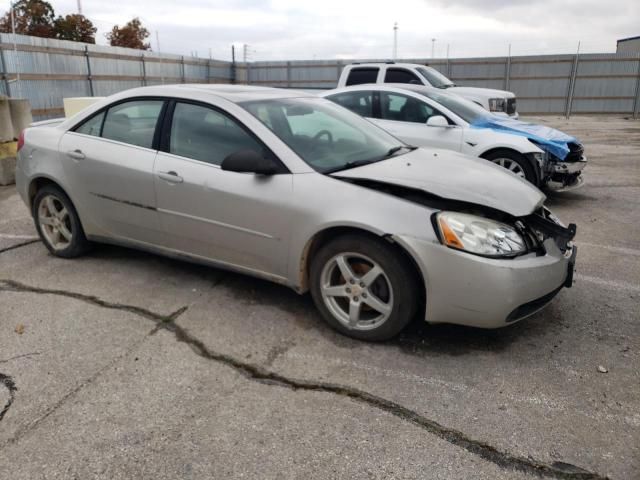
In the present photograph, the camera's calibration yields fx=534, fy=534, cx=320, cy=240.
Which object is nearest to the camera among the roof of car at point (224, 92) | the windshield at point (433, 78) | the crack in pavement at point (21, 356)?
the crack in pavement at point (21, 356)

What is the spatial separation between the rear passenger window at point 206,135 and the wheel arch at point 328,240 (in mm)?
745

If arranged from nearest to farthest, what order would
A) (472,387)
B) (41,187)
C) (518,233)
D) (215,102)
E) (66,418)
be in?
(66,418) < (472,387) < (518,233) < (215,102) < (41,187)

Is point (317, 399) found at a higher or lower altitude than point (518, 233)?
lower

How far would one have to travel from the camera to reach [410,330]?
11.7ft

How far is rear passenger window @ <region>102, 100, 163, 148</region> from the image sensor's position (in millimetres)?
4164

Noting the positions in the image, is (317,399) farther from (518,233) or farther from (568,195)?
(568,195)

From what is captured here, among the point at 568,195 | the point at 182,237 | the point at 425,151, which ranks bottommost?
the point at 568,195

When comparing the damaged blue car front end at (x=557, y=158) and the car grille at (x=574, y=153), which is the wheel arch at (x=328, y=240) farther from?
the car grille at (x=574, y=153)

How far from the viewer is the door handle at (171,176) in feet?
12.7

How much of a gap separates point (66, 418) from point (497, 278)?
2383 mm

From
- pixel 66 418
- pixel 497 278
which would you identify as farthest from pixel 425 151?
pixel 66 418

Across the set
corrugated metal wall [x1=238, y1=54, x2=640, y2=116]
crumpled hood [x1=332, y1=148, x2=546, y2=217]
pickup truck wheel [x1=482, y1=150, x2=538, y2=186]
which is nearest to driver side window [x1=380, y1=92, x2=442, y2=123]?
pickup truck wheel [x1=482, y1=150, x2=538, y2=186]

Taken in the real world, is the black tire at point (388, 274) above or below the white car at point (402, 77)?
below

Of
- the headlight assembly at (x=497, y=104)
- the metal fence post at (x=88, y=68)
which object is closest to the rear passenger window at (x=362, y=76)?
the headlight assembly at (x=497, y=104)
